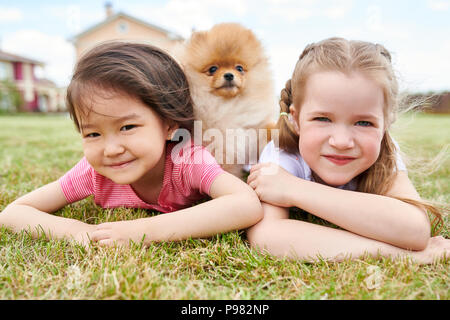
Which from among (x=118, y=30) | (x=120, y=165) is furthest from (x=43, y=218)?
(x=118, y=30)

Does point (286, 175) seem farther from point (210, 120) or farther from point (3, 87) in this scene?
point (3, 87)

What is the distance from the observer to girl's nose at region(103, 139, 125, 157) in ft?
4.49

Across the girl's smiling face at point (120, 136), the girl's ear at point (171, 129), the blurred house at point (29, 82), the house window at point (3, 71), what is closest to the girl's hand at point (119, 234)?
the girl's smiling face at point (120, 136)

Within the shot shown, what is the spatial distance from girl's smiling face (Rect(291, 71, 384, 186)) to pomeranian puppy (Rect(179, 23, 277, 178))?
64 centimetres

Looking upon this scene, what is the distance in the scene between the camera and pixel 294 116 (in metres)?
1.55

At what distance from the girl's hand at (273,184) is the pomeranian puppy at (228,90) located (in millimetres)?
472

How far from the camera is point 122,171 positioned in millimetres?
1452

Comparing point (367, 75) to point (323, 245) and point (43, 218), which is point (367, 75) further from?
point (43, 218)

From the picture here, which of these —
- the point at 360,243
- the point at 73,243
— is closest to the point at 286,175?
the point at 360,243

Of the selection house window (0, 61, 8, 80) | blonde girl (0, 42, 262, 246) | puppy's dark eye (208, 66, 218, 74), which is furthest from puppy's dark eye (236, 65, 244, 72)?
house window (0, 61, 8, 80)

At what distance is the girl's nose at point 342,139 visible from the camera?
129 centimetres

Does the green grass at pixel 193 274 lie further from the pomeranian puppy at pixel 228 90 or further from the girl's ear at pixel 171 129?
the pomeranian puppy at pixel 228 90

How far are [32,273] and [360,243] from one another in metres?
1.04

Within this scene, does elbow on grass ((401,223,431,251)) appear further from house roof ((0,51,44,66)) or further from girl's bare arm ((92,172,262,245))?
house roof ((0,51,44,66))
